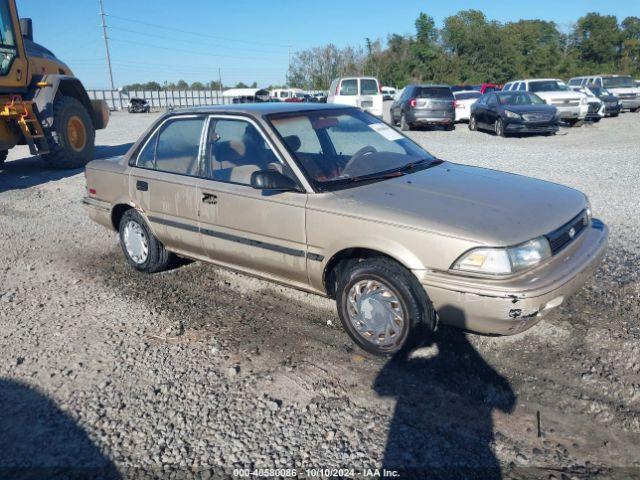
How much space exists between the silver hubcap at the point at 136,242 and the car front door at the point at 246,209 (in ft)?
3.06

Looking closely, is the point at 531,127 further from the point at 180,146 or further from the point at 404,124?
the point at 180,146

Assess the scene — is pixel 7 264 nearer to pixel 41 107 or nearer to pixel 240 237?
pixel 240 237

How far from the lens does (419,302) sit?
3424 mm

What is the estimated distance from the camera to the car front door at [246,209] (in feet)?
13.1

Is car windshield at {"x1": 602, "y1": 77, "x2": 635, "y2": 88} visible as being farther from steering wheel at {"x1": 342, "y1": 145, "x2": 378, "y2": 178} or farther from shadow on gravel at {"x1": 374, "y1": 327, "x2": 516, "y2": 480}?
shadow on gravel at {"x1": 374, "y1": 327, "x2": 516, "y2": 480}

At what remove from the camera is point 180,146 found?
4.90 meters

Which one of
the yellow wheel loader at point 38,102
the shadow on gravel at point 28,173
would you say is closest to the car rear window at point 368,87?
the shadow on gravel at point 28,173

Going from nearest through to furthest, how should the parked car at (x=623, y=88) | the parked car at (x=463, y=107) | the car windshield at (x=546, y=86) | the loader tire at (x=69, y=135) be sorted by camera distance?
the loader tire at (x=69, y=135), the car windshield at (x=546, y=86), the parked car at (x=463, y=107), the parked car at (x=623, y=88)

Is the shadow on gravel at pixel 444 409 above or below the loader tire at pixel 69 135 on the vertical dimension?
below

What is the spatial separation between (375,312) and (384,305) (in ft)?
0.30

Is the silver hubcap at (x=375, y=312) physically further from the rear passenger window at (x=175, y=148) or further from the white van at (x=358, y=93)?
the white van at (x=358, y=93)

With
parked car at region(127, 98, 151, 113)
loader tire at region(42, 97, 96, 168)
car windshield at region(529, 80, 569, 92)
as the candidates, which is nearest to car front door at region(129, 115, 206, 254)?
loader tire at region(42, 97, 96, 168)

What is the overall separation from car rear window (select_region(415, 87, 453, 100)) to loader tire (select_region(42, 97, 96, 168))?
11.1 metres

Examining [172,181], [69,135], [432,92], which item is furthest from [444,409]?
[432,92]
